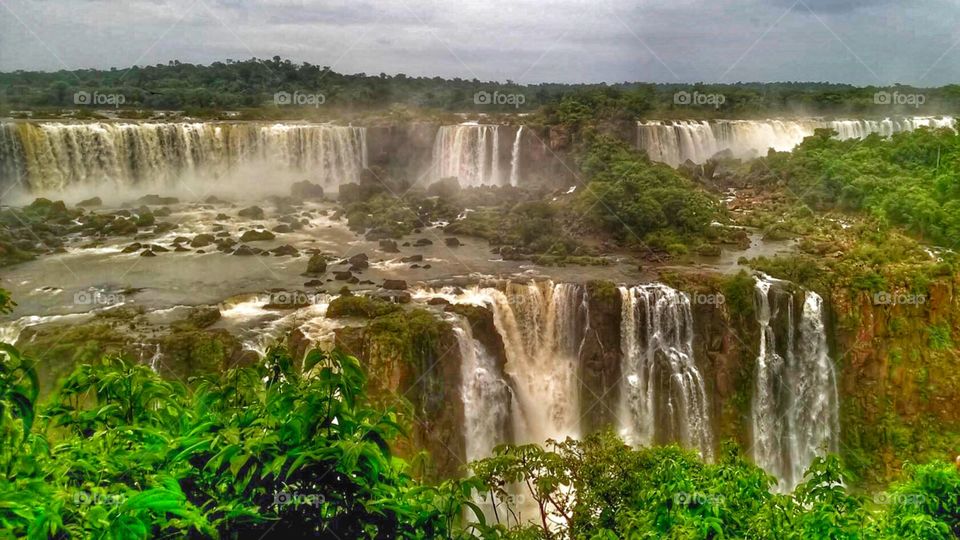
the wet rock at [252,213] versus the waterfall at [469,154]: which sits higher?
the waterfall at [469,154]

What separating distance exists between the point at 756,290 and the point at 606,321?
3.80 metres

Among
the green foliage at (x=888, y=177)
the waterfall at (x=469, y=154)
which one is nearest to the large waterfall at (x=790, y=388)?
the green foliage at (x=888, y=177)

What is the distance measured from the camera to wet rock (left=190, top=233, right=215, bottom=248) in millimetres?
19919

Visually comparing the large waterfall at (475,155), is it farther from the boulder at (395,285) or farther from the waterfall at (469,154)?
the boulder at (395,285)

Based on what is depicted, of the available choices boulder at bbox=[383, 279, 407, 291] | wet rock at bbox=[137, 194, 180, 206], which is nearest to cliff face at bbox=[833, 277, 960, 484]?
boulder at bbox=[383, 279, 407, 291]

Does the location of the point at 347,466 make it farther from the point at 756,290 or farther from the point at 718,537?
the point at 756,290

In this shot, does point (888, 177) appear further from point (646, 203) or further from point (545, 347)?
point (545, 347)

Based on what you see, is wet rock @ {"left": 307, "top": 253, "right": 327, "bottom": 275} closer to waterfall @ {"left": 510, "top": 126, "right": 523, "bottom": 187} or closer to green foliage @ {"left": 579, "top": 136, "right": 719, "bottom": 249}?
green foliage @ {"left": 579, "top": 136, "right": 719, "bottom": 249}

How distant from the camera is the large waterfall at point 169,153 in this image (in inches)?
953

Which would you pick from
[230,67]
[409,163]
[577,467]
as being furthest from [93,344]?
[230,67]

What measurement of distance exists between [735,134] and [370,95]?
64.0ft

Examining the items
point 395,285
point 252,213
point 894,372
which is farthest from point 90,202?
point 894,372

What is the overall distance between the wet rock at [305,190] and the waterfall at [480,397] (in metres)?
15.5

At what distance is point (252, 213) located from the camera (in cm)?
2439
